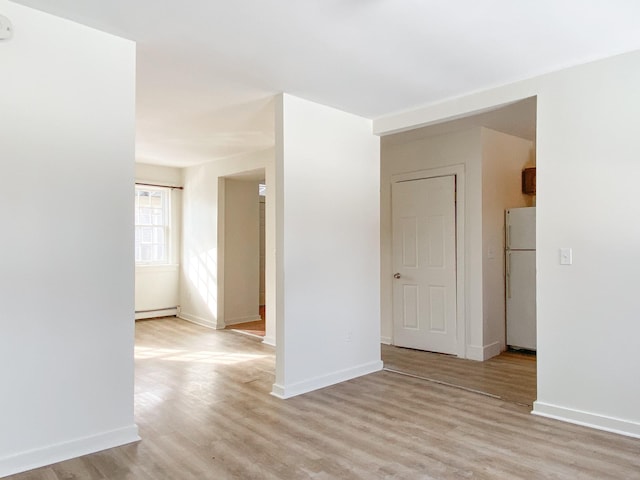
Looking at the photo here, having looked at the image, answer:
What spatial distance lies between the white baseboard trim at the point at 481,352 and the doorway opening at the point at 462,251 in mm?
11

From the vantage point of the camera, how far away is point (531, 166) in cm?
569

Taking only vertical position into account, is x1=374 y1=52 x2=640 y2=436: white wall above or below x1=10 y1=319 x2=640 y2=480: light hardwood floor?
above

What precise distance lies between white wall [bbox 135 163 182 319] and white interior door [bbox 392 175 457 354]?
3.93 metres

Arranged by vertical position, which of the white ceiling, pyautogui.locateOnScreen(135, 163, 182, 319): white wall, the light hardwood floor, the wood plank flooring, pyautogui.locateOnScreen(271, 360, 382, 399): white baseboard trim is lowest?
the wood plank flooring

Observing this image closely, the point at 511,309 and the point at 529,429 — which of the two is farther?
the point at 511,309

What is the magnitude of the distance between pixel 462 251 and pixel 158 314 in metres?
5.10

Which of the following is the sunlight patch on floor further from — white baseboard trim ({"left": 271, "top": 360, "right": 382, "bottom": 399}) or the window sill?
the window sill

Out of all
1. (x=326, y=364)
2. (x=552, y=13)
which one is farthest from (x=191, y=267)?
(x=552, y=13)

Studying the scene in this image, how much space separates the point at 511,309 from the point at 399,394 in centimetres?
226

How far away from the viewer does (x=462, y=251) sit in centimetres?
506

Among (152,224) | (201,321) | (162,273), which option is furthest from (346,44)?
(162,273)

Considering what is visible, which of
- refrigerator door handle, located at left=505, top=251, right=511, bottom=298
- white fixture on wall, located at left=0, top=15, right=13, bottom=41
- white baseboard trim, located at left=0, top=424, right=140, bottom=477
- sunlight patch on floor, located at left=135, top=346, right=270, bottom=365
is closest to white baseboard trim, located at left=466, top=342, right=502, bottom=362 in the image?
refrigerator door handle, located at left=505, top=251, right=511, bottom=298

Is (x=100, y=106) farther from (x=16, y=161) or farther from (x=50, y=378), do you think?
(x=50, y=378)

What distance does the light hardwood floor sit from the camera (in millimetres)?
2443
